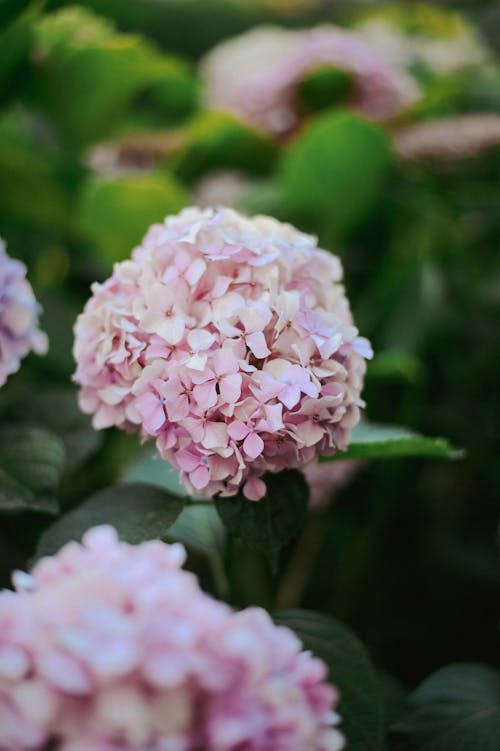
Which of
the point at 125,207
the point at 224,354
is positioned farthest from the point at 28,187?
the point at 224,354

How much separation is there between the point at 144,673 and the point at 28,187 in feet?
2.44

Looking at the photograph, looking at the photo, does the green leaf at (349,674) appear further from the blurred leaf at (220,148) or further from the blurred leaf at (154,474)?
the blurred leaf at (220,148)

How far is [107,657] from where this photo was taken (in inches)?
11.9

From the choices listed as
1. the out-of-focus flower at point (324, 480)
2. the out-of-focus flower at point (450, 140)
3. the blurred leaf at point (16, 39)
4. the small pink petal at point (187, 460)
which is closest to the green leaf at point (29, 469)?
the small pink petal at point (187, 460)

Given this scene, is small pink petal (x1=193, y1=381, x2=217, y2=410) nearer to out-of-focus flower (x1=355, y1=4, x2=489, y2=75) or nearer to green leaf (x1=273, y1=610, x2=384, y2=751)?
green leaf (x1=273, y1=610, x2=384, y2=751)

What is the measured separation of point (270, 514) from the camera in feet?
1.67

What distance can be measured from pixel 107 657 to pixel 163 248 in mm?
283

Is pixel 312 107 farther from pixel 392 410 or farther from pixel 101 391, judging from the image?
pixel 101 391

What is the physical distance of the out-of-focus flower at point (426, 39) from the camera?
4.57 ft

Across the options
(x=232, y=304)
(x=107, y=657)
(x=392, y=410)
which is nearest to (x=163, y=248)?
(x=232, y=304)

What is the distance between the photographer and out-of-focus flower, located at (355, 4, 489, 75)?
1.39m

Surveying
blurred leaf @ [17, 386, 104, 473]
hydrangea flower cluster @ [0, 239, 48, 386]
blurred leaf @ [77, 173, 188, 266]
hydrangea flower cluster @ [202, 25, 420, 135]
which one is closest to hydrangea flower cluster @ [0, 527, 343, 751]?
hydrangea flower cluster @ [0, 239, 48, 386]

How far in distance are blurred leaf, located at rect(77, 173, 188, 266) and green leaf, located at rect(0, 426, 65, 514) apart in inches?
13.0

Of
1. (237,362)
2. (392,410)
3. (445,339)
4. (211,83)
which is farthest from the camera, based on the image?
(211,83)
